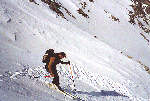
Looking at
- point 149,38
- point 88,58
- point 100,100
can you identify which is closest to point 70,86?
point 100,100

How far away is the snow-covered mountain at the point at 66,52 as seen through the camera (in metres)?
9.22

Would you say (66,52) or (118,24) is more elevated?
(118,24)

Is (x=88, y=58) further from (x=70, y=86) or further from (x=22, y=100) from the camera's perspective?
(x=22, y=100)

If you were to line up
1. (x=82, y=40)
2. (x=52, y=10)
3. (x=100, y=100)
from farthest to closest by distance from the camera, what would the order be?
(x=52, y=10)
(x=82, y=40)
(x=100, y=100)

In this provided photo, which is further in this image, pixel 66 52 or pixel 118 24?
pixel 118 24

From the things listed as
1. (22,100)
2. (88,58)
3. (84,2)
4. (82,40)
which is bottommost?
(22,100)

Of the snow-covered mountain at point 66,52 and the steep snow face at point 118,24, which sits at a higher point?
the steep snow face at point 118,24

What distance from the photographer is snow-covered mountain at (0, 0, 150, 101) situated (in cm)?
922

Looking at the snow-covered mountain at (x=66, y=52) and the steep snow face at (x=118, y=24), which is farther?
the steep snow face at (x=118, y=24)

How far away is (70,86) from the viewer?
10656 mm

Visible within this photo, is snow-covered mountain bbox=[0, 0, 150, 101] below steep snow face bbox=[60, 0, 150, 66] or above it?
below

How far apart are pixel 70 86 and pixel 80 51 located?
15.1 ft

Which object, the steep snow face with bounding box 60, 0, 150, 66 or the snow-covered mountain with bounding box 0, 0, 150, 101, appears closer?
the snow-covered mountain with bounding box 0, 0, 150, 101

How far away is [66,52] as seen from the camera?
1452cm
